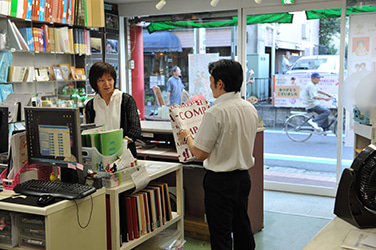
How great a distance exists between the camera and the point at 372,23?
5051 millimetres

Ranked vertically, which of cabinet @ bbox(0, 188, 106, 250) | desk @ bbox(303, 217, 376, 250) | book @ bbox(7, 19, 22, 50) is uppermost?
book @ bbox(7, 19, 22, 50)

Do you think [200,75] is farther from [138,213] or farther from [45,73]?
[138,213]

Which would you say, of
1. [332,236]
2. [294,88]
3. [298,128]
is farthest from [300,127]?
[332,236]

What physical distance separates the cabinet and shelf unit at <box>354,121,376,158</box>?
9.32ft

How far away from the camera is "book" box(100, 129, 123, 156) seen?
2.47 m

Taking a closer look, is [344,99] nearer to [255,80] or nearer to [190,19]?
[255,80]

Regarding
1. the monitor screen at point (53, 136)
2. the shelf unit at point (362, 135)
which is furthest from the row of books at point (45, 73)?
the shelf unit at point (362, 135)

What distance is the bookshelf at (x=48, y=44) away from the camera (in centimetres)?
461

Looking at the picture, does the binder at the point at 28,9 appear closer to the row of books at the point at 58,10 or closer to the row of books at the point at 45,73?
the row of books at the point at 58,10

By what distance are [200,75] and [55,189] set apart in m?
4.30

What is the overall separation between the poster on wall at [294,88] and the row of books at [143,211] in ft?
10.4

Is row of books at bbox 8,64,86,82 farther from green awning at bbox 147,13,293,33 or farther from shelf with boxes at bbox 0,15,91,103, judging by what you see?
green awning at bbox 147,13,293,33

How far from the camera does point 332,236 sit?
66.5 inches

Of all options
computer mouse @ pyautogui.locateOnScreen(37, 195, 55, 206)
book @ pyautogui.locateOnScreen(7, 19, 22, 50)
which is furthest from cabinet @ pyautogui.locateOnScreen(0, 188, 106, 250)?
book @ pyautogui.locateOnScreen(7, 19, 22, 50)
